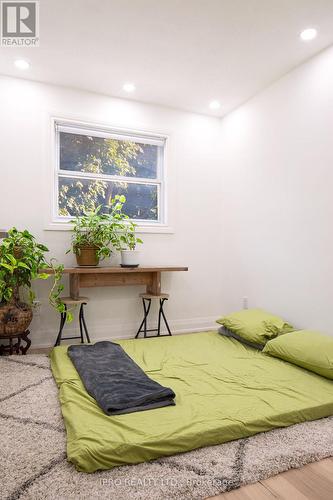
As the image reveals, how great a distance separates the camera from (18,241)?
3.03 metres

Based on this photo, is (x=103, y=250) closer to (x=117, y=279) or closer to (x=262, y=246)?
(x=117, y=279)

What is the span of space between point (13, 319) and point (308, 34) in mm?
3376

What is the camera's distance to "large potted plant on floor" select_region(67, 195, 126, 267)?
3.44 m

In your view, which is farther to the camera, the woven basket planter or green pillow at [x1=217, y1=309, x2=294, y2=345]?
green pillow at [x1=217, y1=309, x2=294, y2=345]

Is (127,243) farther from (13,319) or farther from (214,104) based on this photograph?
(214,104)

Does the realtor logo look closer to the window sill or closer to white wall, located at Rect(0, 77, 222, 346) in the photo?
white wall, located at Rect(0, 77, 222, 346)

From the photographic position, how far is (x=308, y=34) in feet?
8.89

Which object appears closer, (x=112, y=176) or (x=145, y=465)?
(x=145, y=465)

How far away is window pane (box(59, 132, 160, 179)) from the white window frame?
0.18 ft

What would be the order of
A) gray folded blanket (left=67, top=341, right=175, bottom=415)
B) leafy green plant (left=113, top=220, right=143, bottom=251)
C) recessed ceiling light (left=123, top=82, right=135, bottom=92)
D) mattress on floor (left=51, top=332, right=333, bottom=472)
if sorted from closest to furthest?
mattress on floor (left=51, top=332, right=333, bottom=472) < gray folded blanket (left=67, top=341, right=175, bottom=415) < recessed ceiling light (left=123, top=82, right=135, bottom=92) < leafy green plant (left=113, top=220, right=143, bottom=251)

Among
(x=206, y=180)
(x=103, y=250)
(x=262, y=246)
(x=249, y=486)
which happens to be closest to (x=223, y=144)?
(x=206, y=180)

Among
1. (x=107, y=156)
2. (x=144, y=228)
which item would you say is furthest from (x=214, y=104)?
(x=144, y=228)

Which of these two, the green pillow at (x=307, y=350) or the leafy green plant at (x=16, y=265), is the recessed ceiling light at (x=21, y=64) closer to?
the leafy green plant at (x=16, y=265)

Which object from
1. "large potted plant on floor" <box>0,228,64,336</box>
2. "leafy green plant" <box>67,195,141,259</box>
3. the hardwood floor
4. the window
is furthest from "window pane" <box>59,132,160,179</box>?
the hardwood floor
